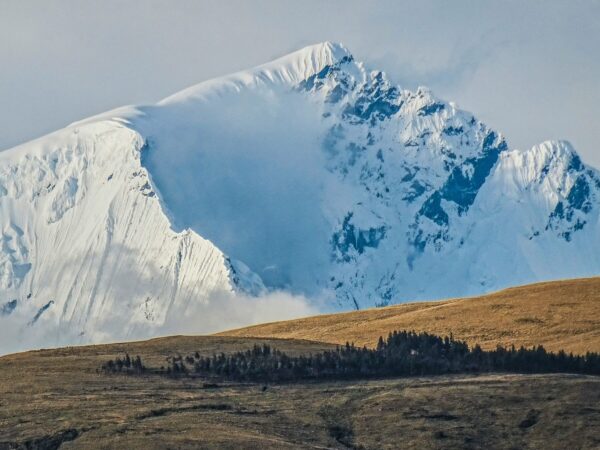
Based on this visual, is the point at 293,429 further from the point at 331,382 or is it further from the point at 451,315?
the point at 451,315

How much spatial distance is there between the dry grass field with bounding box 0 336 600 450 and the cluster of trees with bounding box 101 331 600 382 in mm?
3159

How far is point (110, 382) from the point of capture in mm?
110750

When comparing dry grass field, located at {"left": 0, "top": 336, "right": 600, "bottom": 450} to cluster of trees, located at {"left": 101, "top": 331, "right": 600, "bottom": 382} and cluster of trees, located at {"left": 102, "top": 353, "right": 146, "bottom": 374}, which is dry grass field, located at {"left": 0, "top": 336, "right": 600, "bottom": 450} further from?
cluster of trees, located at {"left": 101, "top": 331, "right": 600, "bottom": 382}

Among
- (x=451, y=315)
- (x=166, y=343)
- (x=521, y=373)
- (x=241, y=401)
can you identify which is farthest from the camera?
(x=451, y=315)

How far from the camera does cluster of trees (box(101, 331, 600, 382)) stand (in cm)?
11206

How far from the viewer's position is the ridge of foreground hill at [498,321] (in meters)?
133

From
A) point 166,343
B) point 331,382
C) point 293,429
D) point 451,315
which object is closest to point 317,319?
point 451,315

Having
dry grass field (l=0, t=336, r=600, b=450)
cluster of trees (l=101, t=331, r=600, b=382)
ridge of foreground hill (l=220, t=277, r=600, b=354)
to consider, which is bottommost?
dry grass field (l=0, t=336, r=600, b=450)

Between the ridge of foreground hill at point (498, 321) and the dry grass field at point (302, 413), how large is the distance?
2387 centimetres

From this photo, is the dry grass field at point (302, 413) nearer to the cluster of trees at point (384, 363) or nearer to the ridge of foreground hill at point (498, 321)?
the cluster of trees at point (384, 363)

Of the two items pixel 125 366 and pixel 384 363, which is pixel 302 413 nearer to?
pixel 384 363

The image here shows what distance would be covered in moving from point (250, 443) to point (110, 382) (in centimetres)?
2528

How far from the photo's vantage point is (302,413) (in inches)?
3880

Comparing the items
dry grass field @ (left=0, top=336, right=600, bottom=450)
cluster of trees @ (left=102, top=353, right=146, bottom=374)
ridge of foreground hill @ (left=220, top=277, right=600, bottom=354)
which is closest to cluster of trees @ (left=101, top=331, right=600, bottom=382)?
cluster of trees @ (left=102, top=353, right=146, bottom=374)
